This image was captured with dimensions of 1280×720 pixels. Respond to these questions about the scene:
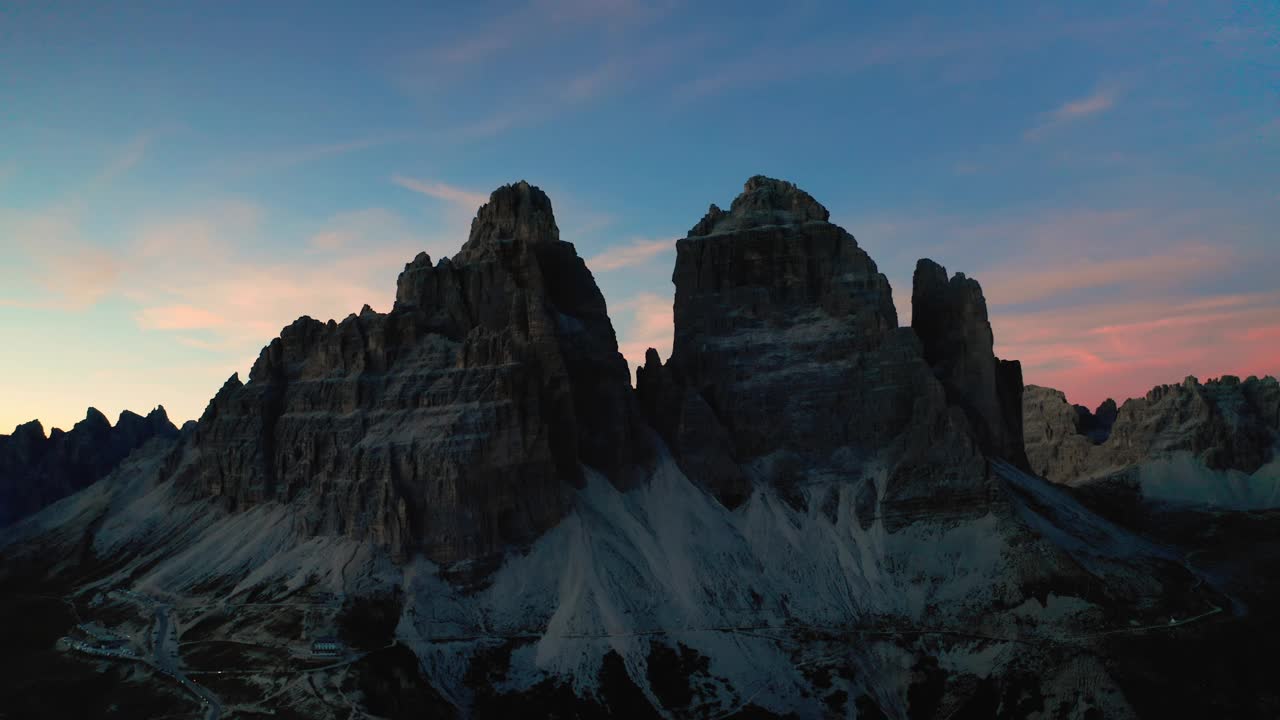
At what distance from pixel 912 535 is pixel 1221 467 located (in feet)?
343

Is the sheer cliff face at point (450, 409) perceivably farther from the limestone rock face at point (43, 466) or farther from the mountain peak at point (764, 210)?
the limestone rock face at point (43, 466)

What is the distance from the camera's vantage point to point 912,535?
12706cm

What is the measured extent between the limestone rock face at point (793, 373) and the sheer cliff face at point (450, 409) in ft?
40.5

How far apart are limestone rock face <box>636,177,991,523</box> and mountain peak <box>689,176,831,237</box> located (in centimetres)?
25

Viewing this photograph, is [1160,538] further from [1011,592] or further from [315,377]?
[315,377]

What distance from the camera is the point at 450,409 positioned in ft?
404

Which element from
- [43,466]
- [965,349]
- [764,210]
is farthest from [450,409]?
[43,466]

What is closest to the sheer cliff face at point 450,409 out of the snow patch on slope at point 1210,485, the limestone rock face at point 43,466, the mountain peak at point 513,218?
the mountain peak at point 513,218

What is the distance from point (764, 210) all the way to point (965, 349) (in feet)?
120

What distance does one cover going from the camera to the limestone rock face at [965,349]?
151 m

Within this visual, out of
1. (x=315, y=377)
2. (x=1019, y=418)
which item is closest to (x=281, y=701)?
(x=315, y=377)

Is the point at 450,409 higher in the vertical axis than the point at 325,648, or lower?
higher

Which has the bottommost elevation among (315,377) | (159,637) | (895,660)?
(895,660)

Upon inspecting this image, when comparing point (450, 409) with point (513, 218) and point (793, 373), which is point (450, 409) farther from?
→ point (793, 373)
